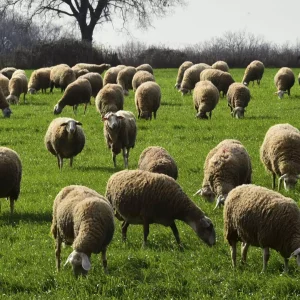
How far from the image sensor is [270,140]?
13172 mm

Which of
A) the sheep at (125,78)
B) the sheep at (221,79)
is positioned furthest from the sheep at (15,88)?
the sheep at (221,79)

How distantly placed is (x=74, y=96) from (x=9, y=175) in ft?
42.5

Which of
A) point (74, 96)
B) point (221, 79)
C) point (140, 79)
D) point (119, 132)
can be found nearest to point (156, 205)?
point (119, 132)

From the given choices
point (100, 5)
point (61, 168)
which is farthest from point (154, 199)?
point (100, 5)

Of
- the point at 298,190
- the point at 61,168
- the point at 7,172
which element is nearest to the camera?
the point at 7,172

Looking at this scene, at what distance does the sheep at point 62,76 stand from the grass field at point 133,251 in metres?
11.9

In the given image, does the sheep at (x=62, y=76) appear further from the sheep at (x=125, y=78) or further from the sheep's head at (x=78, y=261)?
the sheep's head at (x=78, y=261)

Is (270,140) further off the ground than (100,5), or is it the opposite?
(100,5)

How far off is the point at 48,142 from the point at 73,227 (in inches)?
309

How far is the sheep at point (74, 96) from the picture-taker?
77.9 feet

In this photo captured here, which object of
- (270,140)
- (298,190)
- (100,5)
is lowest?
(298,190)

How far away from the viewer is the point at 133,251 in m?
9.06

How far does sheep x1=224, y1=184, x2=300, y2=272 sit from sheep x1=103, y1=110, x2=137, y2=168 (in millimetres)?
6767

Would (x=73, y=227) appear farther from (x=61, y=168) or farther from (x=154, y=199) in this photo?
(x=61, y=168)
